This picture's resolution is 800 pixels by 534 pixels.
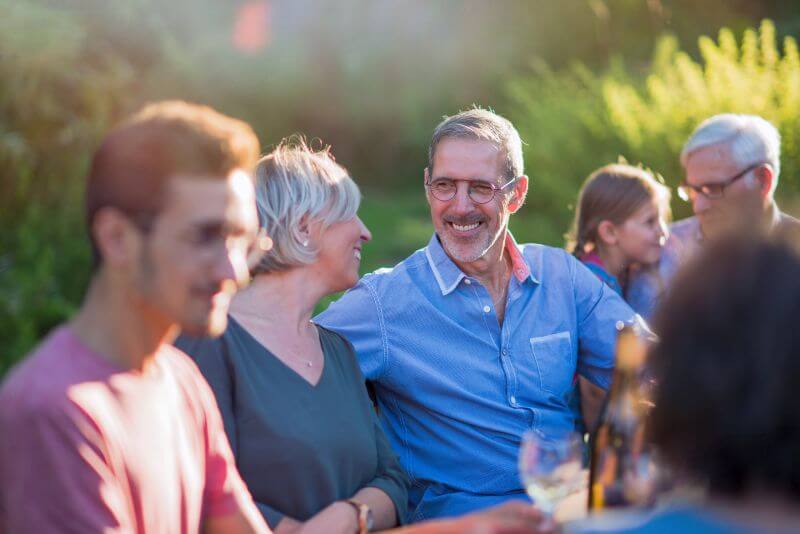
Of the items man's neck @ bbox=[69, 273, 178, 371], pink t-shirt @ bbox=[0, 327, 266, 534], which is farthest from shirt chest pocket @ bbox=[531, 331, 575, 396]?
man's neck @ bbox=[69, 273, 178, 371]

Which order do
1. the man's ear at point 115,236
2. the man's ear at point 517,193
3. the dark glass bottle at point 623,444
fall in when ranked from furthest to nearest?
the man's ear at point 517,193 → the dark glass bottle at point 623,444 → the man's ear at point 115,236

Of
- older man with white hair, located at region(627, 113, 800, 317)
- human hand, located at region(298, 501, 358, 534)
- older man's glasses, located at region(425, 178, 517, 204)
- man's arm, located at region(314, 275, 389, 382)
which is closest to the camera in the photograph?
human hand, located at region(298, 501, 358, 534)

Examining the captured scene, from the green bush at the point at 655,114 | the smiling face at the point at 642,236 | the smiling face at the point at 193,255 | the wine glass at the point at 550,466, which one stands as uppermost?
the green bush at the point at 655,114

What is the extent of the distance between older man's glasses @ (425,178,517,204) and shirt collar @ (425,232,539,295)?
16 cm

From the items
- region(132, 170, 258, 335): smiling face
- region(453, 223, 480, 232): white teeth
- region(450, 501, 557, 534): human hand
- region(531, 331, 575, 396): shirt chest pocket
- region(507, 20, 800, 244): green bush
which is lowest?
region(450, 501, 557, 534): human hand

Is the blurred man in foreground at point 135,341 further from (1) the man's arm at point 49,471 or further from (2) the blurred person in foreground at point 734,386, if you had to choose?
(2) the blurred person in foreground at point 734,386

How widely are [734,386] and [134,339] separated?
1009mm

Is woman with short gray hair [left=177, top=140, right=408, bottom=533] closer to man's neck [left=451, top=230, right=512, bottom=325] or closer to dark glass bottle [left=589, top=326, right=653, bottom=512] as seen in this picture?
man's neck [left=451, top=230, right=512, bottom=325]

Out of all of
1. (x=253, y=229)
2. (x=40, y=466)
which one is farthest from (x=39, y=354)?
(x=253, y=229)

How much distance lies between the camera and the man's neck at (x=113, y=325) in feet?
5.24

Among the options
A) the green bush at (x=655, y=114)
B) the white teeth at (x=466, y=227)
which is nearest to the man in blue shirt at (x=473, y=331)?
the white teeth at (x=466, y=227)

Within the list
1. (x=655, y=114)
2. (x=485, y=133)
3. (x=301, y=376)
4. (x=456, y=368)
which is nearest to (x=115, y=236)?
(x=301, y=376)

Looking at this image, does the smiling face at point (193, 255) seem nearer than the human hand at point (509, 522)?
Yes

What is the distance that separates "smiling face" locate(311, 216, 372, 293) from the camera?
2.85 meters
